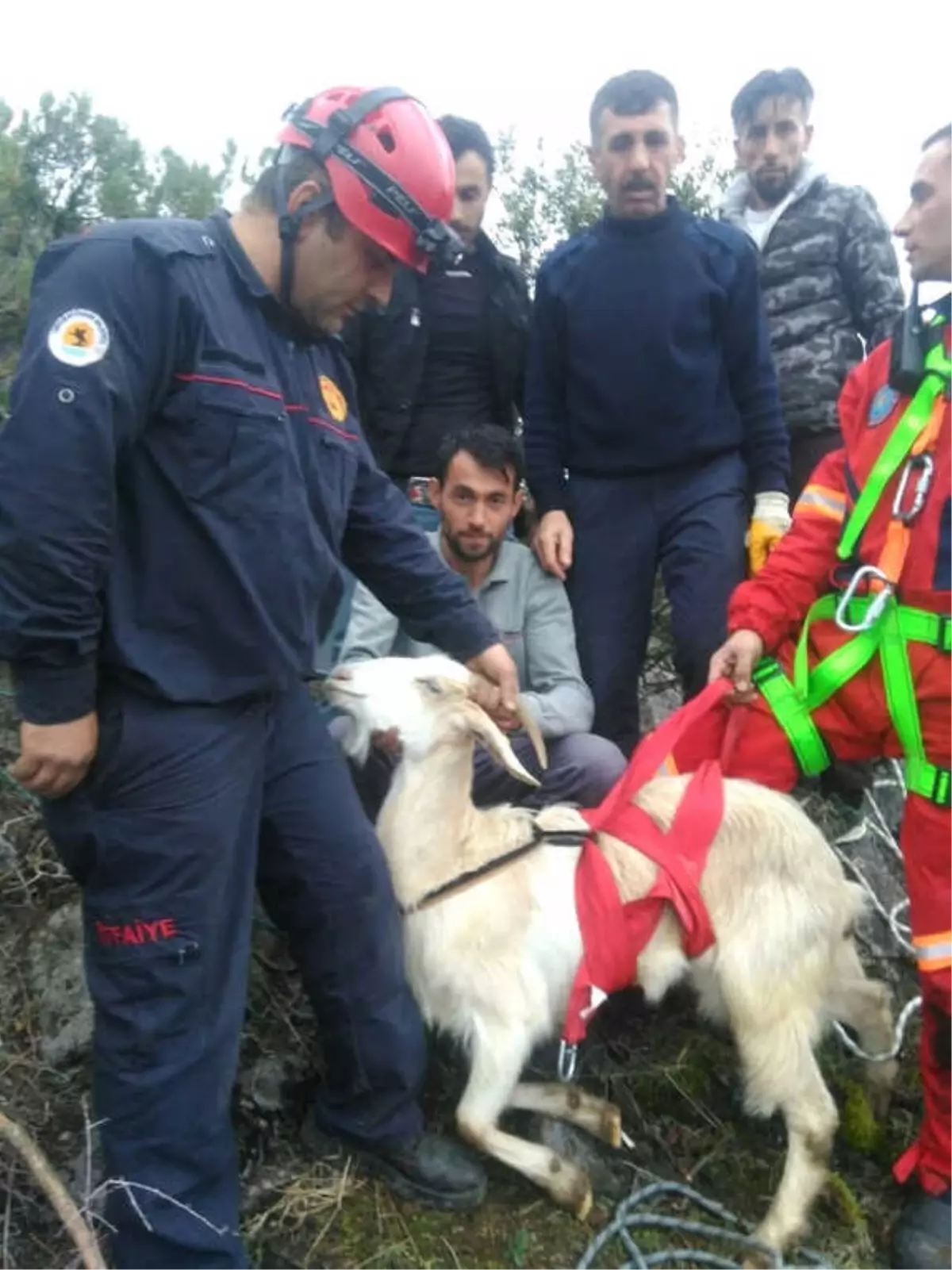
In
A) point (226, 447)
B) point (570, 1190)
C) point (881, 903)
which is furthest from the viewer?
point (881, 903)

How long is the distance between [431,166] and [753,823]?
2174 mm

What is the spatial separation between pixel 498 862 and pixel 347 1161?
97cm

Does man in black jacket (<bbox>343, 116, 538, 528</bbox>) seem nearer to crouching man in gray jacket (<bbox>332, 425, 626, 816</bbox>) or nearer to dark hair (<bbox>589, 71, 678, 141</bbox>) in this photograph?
crouching man in gray jacket (<bbox>332, 425, 626, 816</bbox>)

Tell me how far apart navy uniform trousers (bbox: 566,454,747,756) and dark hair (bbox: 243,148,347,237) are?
2.24m

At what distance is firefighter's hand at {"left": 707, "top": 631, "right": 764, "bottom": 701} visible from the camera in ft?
12.5

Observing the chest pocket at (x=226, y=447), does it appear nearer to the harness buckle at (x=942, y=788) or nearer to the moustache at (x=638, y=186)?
the harness buckle at (x=942, y=788)

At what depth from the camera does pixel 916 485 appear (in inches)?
138

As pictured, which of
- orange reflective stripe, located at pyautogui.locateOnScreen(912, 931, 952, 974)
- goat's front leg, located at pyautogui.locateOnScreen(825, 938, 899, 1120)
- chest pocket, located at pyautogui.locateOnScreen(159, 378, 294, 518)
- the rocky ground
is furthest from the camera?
goat's front leg, located at pyautogui.locateOnScreen(825, 938, 899, 1120)

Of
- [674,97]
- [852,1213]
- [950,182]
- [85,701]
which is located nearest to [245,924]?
[85,701]

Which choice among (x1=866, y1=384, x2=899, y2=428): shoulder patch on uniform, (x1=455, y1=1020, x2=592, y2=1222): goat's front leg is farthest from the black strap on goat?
(x1=866, y1=384, x2=899, y2=428): shoulder patch on uniform

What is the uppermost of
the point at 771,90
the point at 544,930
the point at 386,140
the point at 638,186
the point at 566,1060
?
the point at 771,90

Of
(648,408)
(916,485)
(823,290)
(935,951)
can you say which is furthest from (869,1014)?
(823,290)

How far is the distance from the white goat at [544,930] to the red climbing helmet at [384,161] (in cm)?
137

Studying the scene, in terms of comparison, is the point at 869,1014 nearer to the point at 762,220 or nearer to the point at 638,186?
the point at 638,186
